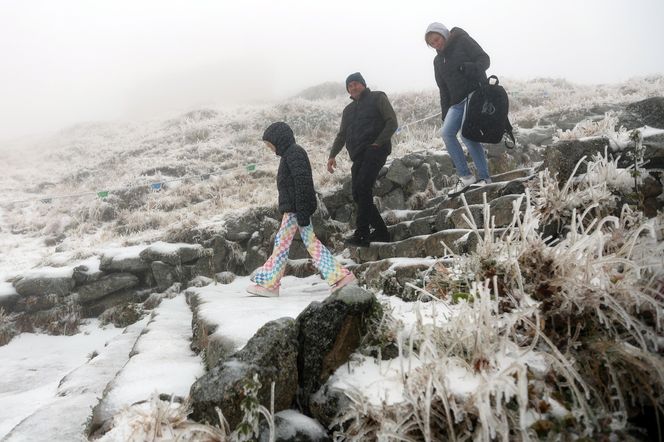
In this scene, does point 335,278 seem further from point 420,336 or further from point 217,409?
point 217,409

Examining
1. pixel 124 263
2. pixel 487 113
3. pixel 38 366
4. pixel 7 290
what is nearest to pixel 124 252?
pixel 124 263

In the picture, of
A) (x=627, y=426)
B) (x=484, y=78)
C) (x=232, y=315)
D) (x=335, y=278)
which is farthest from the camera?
(x=484, y=78)

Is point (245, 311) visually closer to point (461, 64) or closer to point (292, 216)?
point (292, 216)

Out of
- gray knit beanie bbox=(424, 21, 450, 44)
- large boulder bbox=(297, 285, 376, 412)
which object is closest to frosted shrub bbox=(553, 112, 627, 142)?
gray knit beanie bbox=(424, 21, 450, 44)

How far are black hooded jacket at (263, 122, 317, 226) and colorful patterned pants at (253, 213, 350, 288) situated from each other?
0.43 ft

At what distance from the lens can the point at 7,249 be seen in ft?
30.4

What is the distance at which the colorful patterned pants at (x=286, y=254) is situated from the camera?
13.5ft

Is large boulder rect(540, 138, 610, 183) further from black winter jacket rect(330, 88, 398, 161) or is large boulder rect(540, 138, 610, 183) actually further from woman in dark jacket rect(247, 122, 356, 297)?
woman in dark jacket rect(247, 122, 356, 297)

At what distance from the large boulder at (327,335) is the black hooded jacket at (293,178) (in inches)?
82.3

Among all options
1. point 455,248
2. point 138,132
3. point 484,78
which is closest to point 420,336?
point 455,248

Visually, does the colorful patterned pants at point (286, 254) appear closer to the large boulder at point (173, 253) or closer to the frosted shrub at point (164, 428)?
the frosted shrub at point (164, 428)

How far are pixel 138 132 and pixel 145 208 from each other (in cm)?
1397

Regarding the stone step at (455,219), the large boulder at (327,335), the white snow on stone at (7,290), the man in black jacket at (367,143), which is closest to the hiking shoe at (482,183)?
the stone step at (455,219)

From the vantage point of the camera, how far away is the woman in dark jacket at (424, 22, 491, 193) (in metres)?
4.66
